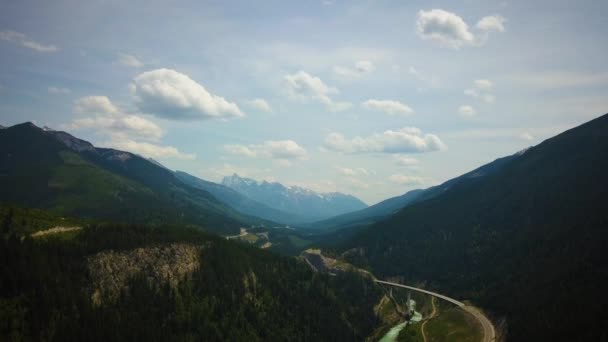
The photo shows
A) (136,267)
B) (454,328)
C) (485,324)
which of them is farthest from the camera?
(454,328)

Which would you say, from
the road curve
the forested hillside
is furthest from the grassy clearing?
the forested hillside

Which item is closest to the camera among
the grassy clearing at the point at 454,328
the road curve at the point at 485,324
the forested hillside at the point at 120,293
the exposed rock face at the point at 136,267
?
the forested hillside at the point at 120,293

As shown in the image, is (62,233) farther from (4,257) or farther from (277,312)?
(277,312)

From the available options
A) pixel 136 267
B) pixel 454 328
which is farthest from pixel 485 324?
pixel 136 267

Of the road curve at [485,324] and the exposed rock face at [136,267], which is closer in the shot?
the exposed rock face at [136,267]

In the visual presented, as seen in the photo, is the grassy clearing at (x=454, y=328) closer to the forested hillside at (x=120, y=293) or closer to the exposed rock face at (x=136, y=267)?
the forested hillside at (x=120, y=293)

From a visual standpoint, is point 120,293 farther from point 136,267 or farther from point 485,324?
point 485,324

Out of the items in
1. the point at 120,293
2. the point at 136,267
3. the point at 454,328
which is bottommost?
the point at 454,328

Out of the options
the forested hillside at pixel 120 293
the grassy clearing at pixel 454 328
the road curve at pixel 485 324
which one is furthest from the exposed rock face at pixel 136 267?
the road curve at pixel 485 324

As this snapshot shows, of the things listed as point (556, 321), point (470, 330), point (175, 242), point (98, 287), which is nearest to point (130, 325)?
point (98, 287)
